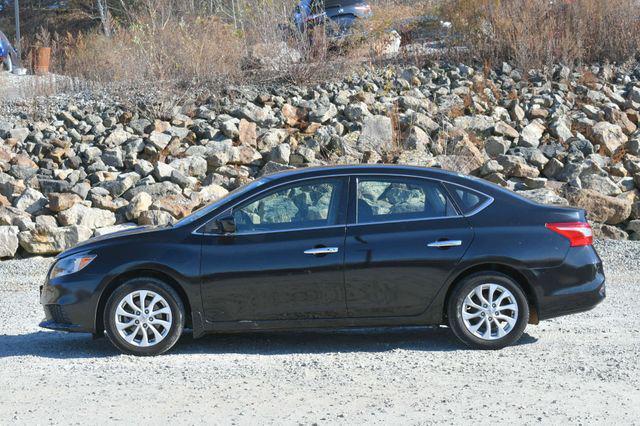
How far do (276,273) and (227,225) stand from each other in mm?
562

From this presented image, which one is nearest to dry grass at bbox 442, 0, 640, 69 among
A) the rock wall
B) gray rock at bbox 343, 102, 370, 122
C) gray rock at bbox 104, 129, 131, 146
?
the rock wall

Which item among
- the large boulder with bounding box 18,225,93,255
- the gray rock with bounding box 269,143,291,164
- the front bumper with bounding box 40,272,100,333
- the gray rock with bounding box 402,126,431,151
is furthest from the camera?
the gray rock with bounding box 402,126,431,151

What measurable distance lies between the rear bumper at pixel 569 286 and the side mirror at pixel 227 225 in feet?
8.15

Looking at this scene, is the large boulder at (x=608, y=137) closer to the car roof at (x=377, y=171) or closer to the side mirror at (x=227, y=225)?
the car roof at (x=377, y=171)

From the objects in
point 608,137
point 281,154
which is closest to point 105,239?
point 281,154

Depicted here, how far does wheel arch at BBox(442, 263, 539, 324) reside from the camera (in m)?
7.96

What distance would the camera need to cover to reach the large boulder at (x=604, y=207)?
49.1 feet

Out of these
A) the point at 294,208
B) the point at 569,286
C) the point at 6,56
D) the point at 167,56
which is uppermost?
the point at 6,56

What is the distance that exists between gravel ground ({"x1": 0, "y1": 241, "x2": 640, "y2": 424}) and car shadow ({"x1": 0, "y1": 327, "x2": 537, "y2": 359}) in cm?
2

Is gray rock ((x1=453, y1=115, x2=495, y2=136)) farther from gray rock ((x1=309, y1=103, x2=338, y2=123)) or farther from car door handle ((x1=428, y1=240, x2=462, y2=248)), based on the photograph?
car door handle ((x1=428, y1=240, x2=462, y2=248))

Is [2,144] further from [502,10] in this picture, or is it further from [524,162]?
[502,10]

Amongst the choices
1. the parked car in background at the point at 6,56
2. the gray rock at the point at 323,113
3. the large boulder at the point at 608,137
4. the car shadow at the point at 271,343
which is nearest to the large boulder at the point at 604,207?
the large boulder at the point at 608,137

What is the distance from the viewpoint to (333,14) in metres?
24.8

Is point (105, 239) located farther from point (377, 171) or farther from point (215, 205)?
point (377, 171)
